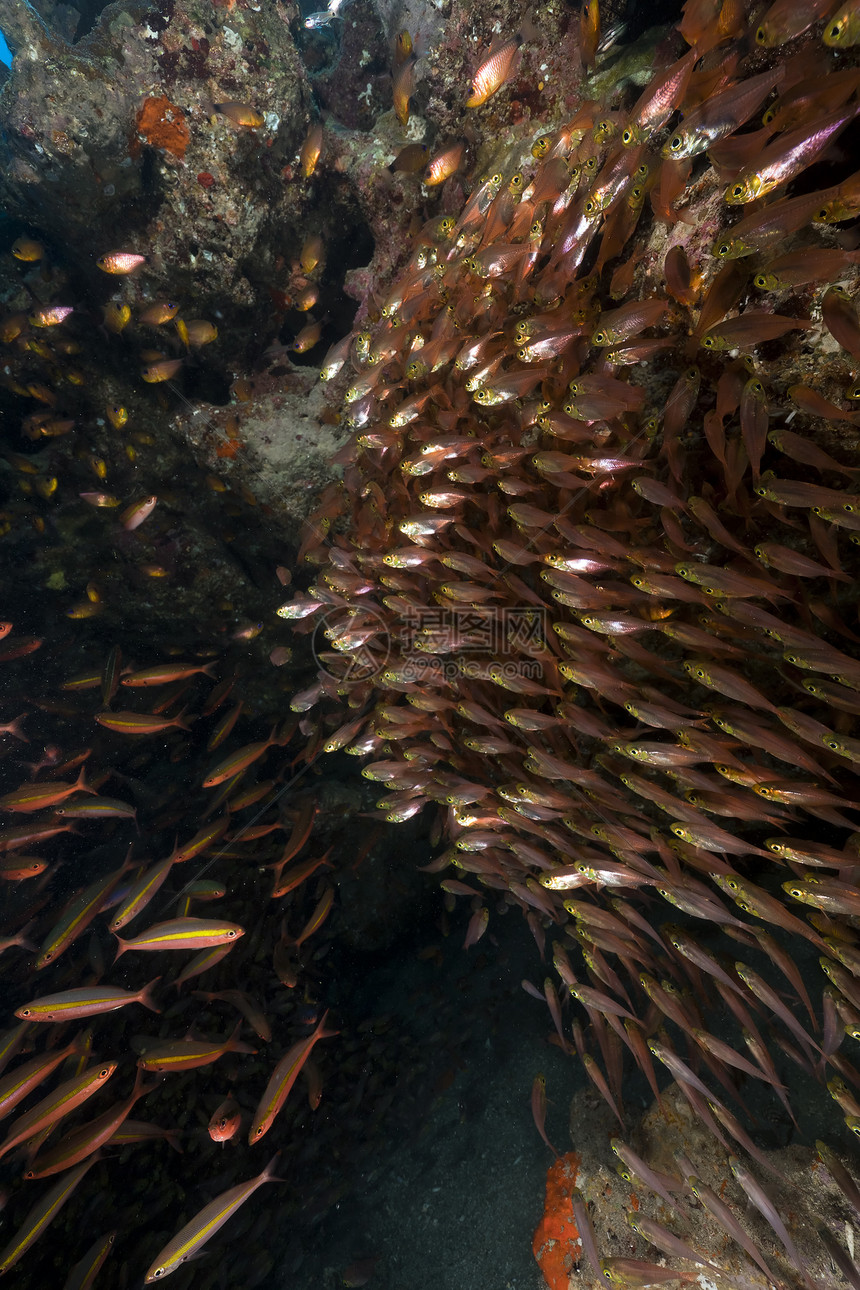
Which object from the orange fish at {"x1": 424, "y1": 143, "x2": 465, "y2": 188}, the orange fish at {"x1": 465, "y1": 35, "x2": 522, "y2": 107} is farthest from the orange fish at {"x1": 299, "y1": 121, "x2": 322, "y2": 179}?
the orange fish at {"x1": 465, "y1": 35, "x2": 522, "y2": 107}

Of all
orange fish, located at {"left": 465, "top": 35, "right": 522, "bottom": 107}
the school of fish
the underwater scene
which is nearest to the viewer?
the school of fish

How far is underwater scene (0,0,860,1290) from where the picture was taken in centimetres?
271

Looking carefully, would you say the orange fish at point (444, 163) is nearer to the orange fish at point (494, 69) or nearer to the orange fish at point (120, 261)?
the orange fish at point (494, 69)

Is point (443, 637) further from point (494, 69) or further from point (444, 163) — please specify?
point (494, 69)

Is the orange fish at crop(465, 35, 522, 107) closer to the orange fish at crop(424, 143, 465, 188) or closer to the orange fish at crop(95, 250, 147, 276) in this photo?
the orange fish at crop(424, 143, 465, 188)

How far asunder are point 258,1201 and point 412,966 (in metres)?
2.58

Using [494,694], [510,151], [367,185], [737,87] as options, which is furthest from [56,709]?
[737,87]

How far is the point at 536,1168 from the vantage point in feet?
15.2

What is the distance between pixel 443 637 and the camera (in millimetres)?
3645

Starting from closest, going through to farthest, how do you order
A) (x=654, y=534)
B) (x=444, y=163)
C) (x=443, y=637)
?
(x=654, y=534) → (x=443, y=637) → (x=444, y=163)

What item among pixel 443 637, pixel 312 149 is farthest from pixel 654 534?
pixel 312 149

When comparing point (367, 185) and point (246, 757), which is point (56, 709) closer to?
point (246, 757)

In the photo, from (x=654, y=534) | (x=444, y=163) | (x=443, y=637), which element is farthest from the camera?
(x=444, y=163)

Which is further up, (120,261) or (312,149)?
(312,149)
